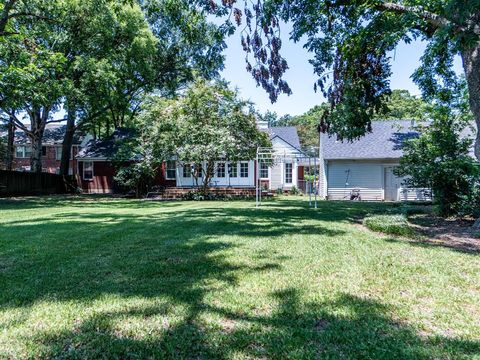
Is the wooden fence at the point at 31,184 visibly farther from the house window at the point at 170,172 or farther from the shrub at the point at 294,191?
the shrub at the point at 294,191

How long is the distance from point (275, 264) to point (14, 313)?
2.88 metres

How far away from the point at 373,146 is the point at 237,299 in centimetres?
1951

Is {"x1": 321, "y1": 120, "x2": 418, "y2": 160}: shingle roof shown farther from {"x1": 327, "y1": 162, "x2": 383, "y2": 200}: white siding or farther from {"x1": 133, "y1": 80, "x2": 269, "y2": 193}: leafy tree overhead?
{"x1": 133, "y1": 80, "x2": 269, "y2": 193}: leafy tree overhead

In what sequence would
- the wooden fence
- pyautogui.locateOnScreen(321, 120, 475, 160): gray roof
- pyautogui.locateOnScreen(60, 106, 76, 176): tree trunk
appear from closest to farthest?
pyautogui.locateOnScreen(321, 120, 475, 160): gray roof
the wooden fence
pyautogui.locateOnScreen(60, 106, 76, 176): tree trunk

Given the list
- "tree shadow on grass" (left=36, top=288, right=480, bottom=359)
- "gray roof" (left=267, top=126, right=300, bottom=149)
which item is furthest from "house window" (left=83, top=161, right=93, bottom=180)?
"tree shadow on grass" (left=36, top=288, right=480, bottom=359)

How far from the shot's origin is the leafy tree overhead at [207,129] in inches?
706

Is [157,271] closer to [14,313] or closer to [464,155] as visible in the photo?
[14,313]

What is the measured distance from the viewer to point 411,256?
16.6ft

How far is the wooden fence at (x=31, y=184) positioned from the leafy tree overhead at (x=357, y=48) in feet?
65.1

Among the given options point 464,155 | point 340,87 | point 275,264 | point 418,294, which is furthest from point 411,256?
point 464,155

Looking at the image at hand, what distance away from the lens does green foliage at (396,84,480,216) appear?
9.27 metres

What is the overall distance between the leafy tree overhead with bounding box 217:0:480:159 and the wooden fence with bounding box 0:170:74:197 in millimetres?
19836

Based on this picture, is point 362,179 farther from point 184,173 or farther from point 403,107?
point 403,107

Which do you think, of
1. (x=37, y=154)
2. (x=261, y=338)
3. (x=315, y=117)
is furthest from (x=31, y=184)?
(x=315, y=117)
